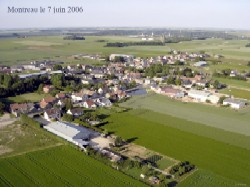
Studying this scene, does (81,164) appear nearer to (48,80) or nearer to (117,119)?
(117,119)

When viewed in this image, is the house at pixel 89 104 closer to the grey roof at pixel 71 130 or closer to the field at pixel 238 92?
the grey roof at pixel 71 130

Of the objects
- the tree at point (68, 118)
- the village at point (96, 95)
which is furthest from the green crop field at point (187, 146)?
the tree at point (68, 118)

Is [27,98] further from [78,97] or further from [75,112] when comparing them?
[75,112]

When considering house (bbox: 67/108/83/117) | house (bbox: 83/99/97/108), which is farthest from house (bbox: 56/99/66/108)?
house (bbox: 83/99/97/108)

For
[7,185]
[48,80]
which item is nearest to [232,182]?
[7,185]

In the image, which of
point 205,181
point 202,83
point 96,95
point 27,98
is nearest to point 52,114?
point 96,95

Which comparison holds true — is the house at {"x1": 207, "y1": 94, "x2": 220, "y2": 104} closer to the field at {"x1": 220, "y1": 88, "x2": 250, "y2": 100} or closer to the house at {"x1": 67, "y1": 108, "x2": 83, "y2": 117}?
the field at {"x1": 220, "y1": 88, "x2": 250, "y2": 100}

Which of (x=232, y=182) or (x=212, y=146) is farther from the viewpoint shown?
(x=212, y=146)
